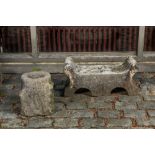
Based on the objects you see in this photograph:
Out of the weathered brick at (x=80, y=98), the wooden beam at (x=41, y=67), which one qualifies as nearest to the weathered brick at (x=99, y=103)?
the weathered brick at (x=80, y=98)

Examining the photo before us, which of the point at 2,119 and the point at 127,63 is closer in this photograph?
the point at 2,119

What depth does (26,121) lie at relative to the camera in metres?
6.84

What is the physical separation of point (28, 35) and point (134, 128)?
417 centimetres

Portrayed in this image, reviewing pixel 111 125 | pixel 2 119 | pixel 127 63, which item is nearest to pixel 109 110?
pixel 111 125

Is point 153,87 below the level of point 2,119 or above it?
above

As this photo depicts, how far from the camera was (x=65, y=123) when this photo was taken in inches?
264

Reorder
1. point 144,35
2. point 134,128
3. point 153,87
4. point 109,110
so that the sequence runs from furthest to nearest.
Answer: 1. point 144,35
2. point 153,87
3. point 109,110
4. point 134,128

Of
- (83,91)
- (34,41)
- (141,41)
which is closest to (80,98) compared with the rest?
(83,91)

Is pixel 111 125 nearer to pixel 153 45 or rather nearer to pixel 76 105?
pixel 76 105

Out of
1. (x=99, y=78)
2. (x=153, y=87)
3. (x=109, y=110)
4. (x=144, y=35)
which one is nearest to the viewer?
(x=109, y=110)

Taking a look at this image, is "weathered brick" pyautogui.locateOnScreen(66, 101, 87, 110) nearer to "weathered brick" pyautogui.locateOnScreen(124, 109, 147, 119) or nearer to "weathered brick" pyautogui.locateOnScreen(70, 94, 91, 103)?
"weathered brick" pyautogui.locateOnScreen(70, 94, 91, 103)

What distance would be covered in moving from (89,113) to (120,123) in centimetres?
73

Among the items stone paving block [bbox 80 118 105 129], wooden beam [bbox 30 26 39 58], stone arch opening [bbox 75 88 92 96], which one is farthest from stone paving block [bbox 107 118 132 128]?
wooden beam [bbox 30 26 39 58]

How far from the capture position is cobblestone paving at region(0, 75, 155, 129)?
262 inches
